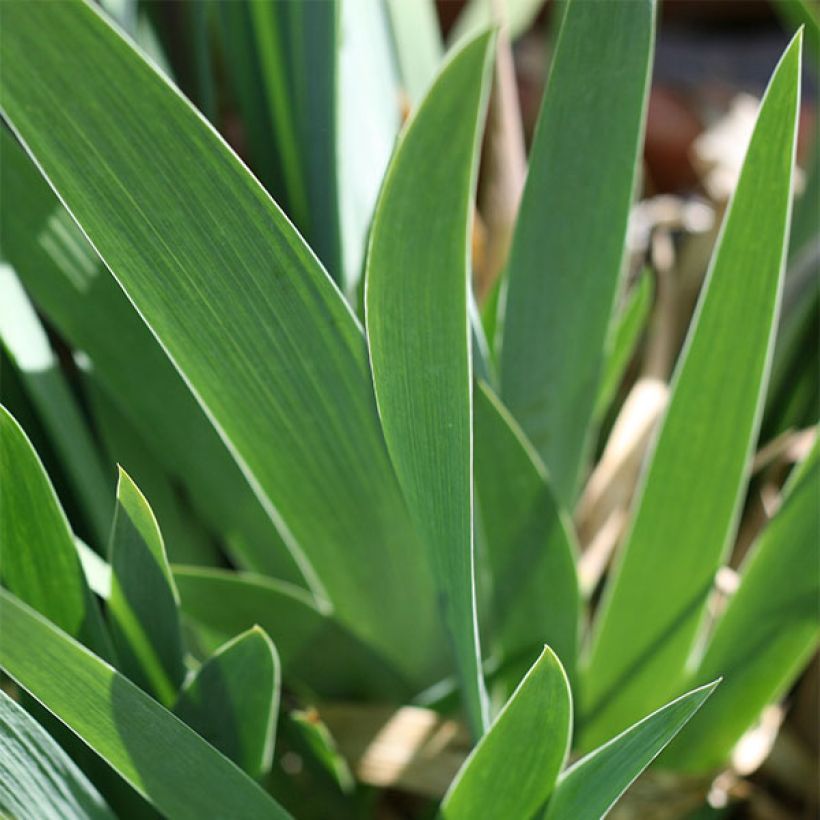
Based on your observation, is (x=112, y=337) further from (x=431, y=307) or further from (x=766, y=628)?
(x=766, y=628)

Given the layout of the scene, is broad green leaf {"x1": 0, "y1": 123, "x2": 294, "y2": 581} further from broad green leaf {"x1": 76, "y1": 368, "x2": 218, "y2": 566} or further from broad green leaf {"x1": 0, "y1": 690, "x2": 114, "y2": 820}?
broad green leaf {"x1": 0, "y1": 690, "x2": 114, "y2": 820}

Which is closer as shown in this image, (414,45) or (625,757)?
(625,757)

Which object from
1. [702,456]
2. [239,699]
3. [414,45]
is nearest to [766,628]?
[702,456]

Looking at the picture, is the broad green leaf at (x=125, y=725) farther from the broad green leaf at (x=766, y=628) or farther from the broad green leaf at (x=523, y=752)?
the broad green leaf at (x=766, y=628)

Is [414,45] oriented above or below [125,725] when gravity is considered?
above

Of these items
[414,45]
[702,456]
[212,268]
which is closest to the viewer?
[212,268]

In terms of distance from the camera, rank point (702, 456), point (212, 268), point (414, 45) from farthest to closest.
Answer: point (414, 45) → point (702, 456) → point (212, 268)
